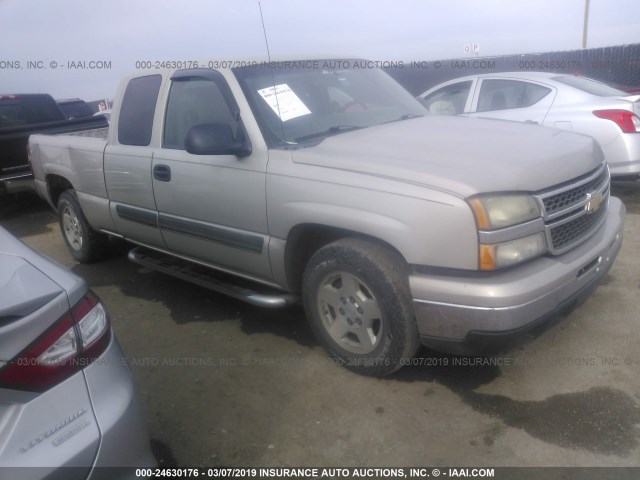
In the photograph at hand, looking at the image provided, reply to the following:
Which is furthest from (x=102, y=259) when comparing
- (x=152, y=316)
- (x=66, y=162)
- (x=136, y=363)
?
(x=136, y=363)

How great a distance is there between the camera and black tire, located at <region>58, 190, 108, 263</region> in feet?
17.3

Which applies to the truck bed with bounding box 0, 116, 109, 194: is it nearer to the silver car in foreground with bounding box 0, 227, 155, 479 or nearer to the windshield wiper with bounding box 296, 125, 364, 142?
the windshield wiper with bounding box 296, 125, 364, 142

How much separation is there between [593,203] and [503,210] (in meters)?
0.80

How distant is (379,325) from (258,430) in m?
0.82

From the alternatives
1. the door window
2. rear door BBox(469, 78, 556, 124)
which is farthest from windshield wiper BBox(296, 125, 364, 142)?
rear door BBox(469, 78, 556, 124)

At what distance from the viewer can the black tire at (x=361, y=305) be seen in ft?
8.97

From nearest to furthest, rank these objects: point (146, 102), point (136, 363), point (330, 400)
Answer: point (330, 400) < point (136, 363) < point (146, 102)

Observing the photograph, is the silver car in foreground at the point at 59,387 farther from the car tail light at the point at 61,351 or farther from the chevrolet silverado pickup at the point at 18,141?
the chevrolet silverado pickup at the point at 18,141

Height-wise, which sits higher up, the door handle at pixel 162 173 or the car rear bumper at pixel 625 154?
the door handle at pixel 162 173

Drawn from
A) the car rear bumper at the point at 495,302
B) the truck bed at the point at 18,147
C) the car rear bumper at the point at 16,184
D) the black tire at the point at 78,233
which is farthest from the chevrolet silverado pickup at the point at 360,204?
the car rear bumper at the point at 16,184

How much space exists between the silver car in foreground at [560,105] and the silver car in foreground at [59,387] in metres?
4.56

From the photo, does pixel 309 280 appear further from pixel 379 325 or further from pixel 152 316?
pixel 152 316

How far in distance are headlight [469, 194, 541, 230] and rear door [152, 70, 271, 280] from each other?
4.25 ft

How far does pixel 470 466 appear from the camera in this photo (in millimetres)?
2412
